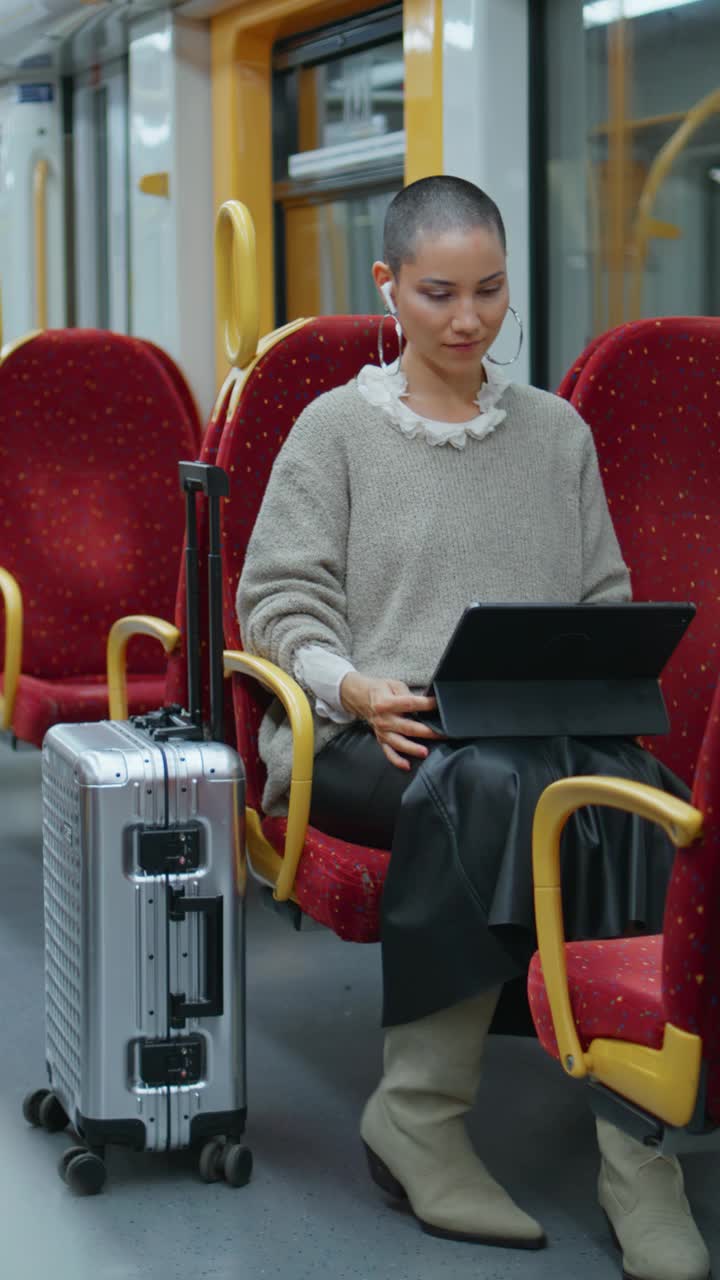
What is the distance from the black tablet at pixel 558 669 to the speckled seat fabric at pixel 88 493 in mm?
1790

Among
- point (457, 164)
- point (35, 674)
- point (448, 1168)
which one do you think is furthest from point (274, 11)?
point (448, 1168)

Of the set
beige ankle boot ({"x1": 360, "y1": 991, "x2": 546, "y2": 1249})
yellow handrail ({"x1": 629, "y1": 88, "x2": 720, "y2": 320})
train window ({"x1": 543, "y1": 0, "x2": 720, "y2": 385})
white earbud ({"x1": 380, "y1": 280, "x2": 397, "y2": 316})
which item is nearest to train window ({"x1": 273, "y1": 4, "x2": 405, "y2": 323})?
train window ({"x1": 543, "y1": 0, "x2": 720, "y2": 385})

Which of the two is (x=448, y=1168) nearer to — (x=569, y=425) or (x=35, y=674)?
(x=569, y=425)

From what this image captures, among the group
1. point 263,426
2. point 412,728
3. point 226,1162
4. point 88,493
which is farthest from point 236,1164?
point 88,493

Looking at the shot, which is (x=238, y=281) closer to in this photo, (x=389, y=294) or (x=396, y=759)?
(x=389, y=294)

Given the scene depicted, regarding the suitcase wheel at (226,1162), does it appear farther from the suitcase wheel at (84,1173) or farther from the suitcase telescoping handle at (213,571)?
the suitcase telescoping handle at (213,571)

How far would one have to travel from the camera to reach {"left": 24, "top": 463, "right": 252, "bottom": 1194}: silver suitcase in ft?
7.04

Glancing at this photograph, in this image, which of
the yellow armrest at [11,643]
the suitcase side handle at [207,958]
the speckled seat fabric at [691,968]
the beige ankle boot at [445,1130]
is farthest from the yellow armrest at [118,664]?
the speckled seat fabric at [691,968]

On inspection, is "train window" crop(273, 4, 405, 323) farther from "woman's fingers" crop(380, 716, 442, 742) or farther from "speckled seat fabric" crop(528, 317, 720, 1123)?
"woman's fingers" crop(380, 716, 442, 742)

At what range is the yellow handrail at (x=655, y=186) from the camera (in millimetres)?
Result: 3471

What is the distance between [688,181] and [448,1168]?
2214 millimetres

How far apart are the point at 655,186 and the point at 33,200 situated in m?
3.11

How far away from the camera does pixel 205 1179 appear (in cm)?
225

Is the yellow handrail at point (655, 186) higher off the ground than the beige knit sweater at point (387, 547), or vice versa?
the yellow handrail at point (655, 186)
